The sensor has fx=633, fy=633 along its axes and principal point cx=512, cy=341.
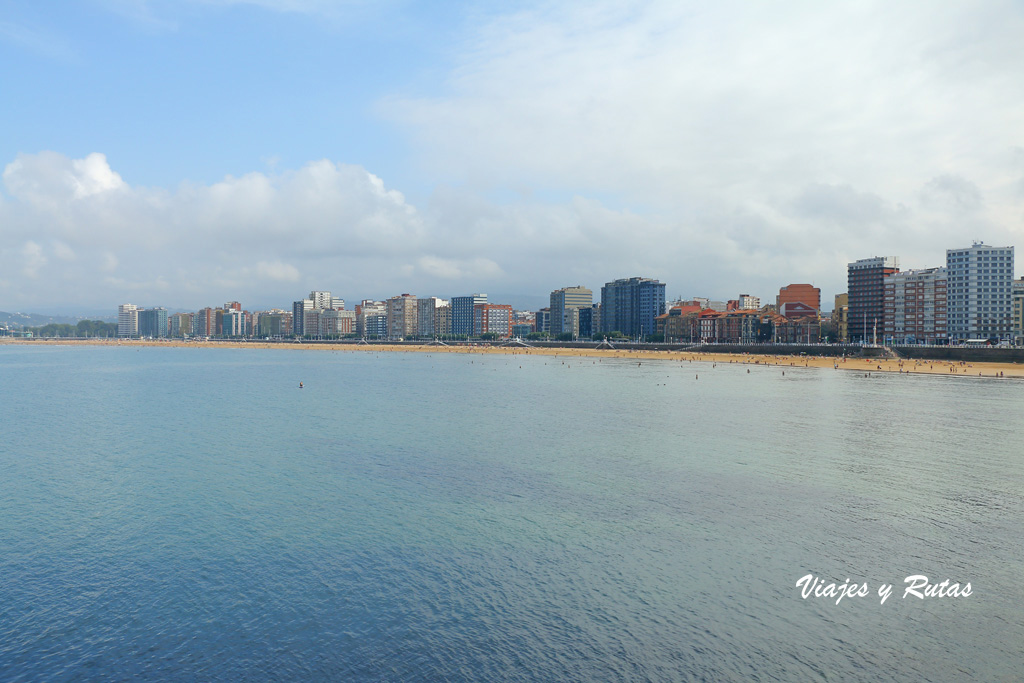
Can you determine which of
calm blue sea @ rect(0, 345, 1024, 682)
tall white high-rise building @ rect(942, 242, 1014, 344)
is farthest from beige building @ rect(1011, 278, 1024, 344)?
calm blue sea @ rect(0, 345, 1024, 682)

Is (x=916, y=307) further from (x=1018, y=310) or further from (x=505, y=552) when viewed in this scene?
(x=505, y=552)

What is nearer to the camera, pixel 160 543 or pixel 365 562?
pixel 365 562

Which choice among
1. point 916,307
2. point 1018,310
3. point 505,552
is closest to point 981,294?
point 1018,310

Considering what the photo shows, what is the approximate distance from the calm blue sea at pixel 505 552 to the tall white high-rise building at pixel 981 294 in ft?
471

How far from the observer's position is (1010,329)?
153750 mm

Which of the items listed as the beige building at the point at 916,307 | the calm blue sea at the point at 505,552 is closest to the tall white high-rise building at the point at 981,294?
the beige building at the point at 916,307

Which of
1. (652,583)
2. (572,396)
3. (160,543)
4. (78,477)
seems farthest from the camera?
(572,396)

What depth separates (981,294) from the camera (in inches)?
6152

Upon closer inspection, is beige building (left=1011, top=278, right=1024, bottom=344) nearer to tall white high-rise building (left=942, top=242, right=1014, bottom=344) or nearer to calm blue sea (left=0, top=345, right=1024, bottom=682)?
tall white high-rise building (left=942, top=242, right=1014, bottom=344)

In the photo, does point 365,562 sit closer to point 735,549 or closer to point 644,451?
point 735,549

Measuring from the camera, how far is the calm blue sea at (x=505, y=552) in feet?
42.3

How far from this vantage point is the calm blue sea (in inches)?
507

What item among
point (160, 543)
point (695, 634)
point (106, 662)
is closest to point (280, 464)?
point (160, 543)

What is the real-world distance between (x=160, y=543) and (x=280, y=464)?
1115cm
